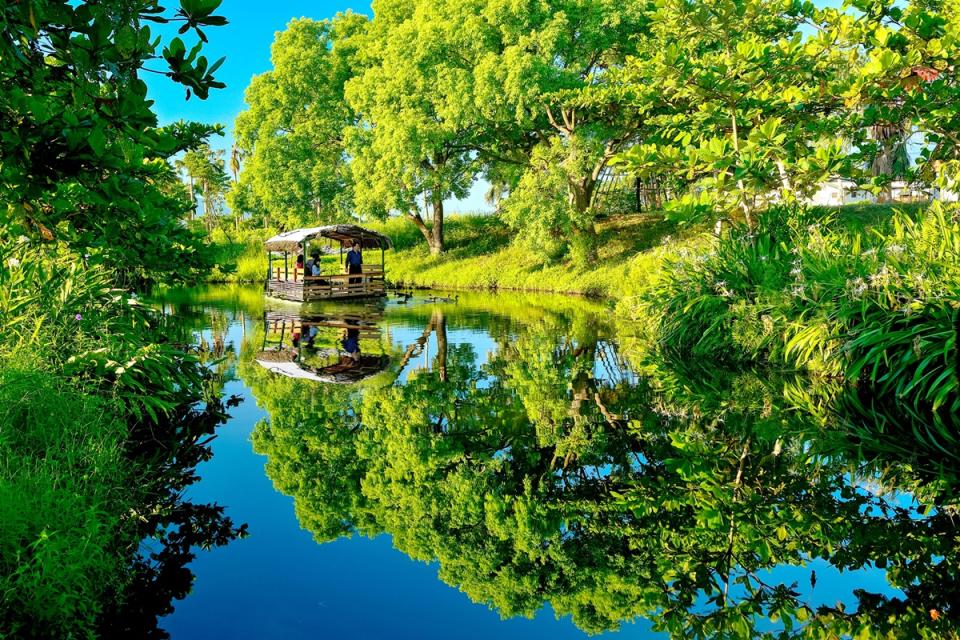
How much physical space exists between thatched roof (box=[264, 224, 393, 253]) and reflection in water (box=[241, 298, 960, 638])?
50.5ft

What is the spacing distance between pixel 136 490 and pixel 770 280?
9839 millimetres

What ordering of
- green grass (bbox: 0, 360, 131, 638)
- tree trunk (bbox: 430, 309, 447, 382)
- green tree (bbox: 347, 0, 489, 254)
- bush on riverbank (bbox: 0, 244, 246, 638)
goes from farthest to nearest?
green tree (bbox: 347, 0, 489, 254), tree trunk (bbox: 430, 309, 447, 382), bush on riverbank (bbox: 0, 244, 246, 638), green grass (bbox: 0, 360, 131, 638)

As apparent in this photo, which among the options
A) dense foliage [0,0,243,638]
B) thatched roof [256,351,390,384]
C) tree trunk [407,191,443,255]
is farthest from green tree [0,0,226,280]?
tree trunk [407,191,443,255]

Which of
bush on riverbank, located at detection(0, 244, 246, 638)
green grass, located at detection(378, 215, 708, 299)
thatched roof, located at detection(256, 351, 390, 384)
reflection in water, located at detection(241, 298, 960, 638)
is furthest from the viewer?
green grass, located at detection(378, 215, 708, 299)

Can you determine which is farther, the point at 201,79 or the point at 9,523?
the point at 9,523

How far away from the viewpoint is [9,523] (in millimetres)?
4145

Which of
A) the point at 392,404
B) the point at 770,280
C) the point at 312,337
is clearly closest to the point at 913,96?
the point at 770,280

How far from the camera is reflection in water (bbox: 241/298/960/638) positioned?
15.6ft

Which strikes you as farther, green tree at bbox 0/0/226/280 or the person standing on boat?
the person standing on boat

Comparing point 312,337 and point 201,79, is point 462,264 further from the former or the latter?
point 201,79

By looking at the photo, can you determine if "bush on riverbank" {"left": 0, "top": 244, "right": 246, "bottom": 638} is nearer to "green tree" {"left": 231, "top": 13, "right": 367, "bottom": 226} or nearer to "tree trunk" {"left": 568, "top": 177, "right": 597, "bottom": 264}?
"tree trunk" {"left": 568, "top": 177, "right": 597, "bottom": 264}

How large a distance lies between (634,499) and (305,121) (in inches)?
1502

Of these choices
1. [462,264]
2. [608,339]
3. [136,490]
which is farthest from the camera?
[462,264]

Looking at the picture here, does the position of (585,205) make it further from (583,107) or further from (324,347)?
(324,347)
